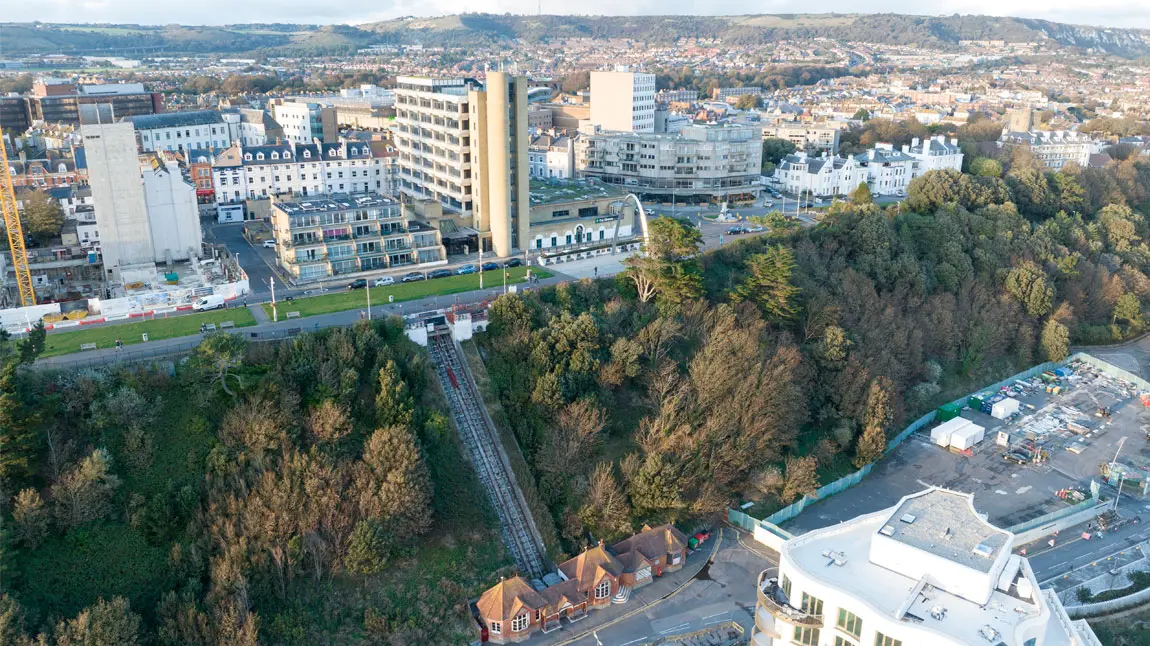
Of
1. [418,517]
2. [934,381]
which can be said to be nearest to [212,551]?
[418,517]

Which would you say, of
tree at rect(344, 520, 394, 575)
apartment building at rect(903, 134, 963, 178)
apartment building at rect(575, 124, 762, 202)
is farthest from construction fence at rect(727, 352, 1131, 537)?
apartment building at rect(903, 134, 963, 178)

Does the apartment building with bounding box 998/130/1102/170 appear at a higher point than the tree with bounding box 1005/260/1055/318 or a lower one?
higher

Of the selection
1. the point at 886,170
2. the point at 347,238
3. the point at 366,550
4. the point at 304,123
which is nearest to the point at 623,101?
the point at 886,170

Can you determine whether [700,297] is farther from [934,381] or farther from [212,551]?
[212,551]

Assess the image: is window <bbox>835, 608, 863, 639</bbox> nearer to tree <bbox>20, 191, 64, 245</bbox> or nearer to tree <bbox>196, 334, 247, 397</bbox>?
tree <bbox>196, 334, 247, 397</bbox>

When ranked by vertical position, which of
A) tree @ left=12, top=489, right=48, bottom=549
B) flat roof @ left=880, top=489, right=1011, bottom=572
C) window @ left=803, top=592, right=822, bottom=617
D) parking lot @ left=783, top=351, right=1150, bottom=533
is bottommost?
parking lot @ left=783, top=351, right=1150, bottom=533

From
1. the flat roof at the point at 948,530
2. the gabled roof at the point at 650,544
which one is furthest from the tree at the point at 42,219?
the flat roof at the point at 948,530
